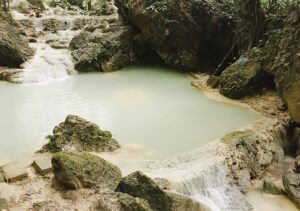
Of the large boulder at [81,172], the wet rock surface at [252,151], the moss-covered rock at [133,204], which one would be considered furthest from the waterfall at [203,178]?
the moss-covered rock at [133,204]

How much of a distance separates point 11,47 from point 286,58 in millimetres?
8324

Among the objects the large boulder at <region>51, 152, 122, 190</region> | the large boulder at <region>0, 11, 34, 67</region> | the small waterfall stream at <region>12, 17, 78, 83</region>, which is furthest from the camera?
the large boulder at <region>0, 11, 34, 67</region>

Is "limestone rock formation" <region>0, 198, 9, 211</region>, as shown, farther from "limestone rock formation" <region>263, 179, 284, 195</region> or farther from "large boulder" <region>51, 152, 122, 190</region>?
"limestone rock formation" <region>263, 179, 284, 195</region>

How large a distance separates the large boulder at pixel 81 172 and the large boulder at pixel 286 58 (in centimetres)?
392

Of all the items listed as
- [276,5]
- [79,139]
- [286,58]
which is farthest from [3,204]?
[276,5]

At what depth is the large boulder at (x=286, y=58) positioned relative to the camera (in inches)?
297

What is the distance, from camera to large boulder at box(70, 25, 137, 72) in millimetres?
12992

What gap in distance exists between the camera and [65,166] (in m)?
5.19

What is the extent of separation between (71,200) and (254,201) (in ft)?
9.69

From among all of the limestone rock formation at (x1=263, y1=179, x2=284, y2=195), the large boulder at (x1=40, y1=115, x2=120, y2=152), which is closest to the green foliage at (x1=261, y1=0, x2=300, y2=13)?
the limestone rock formation at (x1=263, y1=179, x2=284, y2=195)

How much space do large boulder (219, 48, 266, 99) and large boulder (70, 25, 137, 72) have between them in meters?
4.21

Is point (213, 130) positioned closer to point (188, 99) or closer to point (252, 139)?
point (252, 139)

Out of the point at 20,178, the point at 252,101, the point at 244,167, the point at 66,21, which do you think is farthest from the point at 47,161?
the point at 66,21

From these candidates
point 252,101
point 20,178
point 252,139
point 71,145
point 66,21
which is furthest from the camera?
point 66,21
